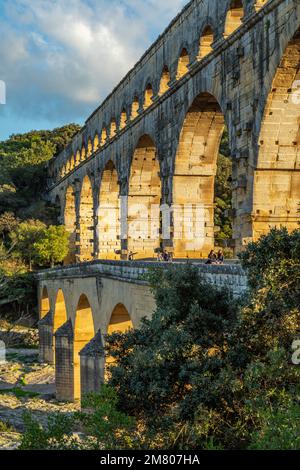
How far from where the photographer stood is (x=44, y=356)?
36094mm

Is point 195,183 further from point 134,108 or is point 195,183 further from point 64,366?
point 64,366

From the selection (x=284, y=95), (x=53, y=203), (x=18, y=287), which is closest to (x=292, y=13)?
(x=284, y=95)

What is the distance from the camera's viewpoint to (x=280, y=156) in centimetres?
1504

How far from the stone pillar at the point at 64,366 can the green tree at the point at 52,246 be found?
15058 mm

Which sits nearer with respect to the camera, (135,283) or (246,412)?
(246,412)

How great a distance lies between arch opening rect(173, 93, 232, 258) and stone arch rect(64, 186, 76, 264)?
24.3 metres

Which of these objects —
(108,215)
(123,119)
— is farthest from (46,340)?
(123,119)

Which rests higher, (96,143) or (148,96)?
(148,96)

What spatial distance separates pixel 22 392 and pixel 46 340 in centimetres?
707

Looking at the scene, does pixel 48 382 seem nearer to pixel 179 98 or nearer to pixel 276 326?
pixel 179 98

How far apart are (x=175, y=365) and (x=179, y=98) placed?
41.1 feet

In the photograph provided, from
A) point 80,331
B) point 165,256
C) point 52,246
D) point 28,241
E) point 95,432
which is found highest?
point 28,241
